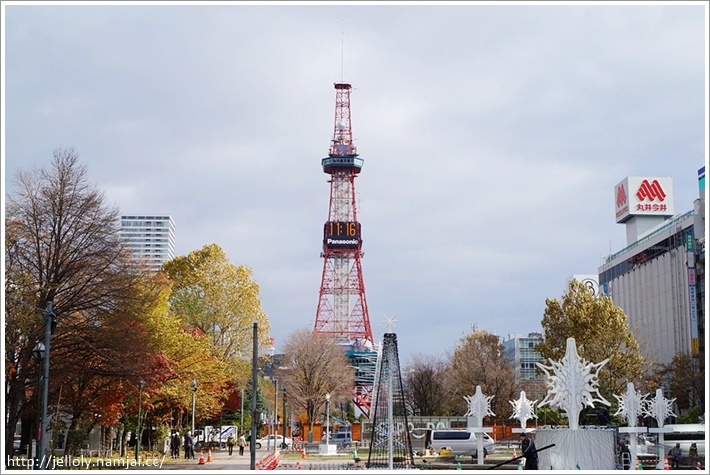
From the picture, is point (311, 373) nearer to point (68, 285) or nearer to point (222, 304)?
point (222, 304)

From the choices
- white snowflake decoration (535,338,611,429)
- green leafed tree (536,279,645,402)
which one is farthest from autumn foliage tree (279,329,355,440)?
white snowflake decoration (535,338,611,429)

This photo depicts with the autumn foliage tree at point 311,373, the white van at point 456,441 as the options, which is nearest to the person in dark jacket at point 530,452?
the white van at point 456,441

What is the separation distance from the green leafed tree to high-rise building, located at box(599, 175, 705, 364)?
17.2 m

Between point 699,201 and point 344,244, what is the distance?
51085 mm

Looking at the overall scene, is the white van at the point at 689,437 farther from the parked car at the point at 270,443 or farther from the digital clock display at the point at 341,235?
the digital clock display at the point at 341,235

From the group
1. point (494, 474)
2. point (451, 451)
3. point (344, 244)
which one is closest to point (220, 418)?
point (451, 451)

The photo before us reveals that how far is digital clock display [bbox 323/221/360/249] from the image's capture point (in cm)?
11608

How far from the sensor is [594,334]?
5769cm

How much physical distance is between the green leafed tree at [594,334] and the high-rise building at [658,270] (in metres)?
17.2

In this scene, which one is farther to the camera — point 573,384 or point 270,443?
point 270,443

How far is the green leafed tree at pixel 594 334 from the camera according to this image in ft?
187

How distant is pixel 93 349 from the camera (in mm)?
32594

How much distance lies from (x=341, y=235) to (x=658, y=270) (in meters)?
44.6

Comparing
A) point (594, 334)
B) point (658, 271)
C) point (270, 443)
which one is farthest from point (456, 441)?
point (658, 271)
